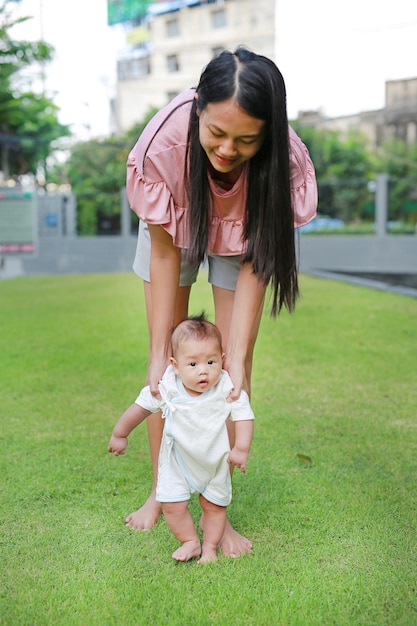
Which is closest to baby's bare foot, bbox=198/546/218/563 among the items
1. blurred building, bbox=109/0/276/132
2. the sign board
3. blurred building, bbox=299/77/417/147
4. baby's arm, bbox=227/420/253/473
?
baby's arm, bbox=227/420/253/473

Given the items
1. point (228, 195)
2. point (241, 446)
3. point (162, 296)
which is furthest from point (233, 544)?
point (228, 195)

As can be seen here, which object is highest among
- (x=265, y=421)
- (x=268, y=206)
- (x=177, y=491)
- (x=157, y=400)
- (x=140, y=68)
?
(x=140, y=68)

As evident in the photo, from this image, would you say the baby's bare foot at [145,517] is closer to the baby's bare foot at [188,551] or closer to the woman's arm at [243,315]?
the baby's bare foot at [188,551]

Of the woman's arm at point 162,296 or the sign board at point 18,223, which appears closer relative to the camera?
the woman's arm at point 162,296

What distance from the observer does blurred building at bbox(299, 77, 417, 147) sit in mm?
23641

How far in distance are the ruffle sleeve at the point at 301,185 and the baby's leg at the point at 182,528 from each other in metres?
0.84

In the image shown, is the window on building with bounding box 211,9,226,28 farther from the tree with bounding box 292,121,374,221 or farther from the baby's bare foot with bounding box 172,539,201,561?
the baby's bare foot with bounding box 172,539,201,561

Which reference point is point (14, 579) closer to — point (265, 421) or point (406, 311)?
point (265, 421)

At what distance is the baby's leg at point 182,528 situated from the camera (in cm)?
202

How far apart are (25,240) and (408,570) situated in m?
16.1

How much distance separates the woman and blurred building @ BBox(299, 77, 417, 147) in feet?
72.5

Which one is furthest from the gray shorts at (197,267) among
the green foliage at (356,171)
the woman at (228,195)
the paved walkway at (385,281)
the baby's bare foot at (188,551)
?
the green foliage at (356,171)

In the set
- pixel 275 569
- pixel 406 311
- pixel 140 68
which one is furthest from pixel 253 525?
pixel 140 68

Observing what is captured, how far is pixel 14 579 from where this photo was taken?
1.90m
